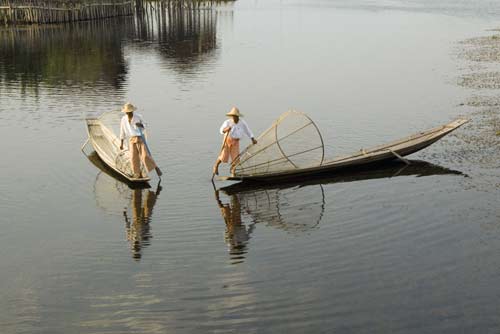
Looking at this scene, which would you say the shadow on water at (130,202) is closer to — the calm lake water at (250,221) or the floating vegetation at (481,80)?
the calm lake water at (250,221)

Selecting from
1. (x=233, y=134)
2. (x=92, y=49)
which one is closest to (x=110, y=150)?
(x=233, y=134)

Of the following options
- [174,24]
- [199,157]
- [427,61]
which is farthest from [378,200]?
[174,24]

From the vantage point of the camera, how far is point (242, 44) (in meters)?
35.4

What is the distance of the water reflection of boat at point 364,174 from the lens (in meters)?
12.1

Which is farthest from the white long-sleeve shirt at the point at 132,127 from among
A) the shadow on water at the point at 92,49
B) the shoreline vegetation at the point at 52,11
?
the shoreline vegetation at the point at 52,11

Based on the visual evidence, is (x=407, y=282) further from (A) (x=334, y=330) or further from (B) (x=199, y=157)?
(B) (x=199, y=157)

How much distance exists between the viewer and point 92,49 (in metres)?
32.6

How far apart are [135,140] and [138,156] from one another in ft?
1.21

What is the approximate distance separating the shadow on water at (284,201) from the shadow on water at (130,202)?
1170 millimetres

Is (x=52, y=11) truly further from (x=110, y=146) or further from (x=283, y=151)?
(x=283, y=151)

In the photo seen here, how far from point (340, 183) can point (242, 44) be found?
2421 cm

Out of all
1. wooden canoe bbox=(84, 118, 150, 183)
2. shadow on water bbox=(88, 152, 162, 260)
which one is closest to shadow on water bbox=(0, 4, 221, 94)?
wooden canoe bbox=(84, 118, 150, 183)

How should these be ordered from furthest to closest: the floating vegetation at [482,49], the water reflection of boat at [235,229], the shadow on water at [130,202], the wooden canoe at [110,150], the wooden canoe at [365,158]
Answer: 1. the floating vegetation at [482,49]
2. the wooden canoe at [110,150]
3. the wooden canoe at [365,158]
4. the shadow on water at [130,202]
5. the water reflection of boat at [235,229]

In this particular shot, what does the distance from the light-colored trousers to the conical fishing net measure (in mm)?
1549
